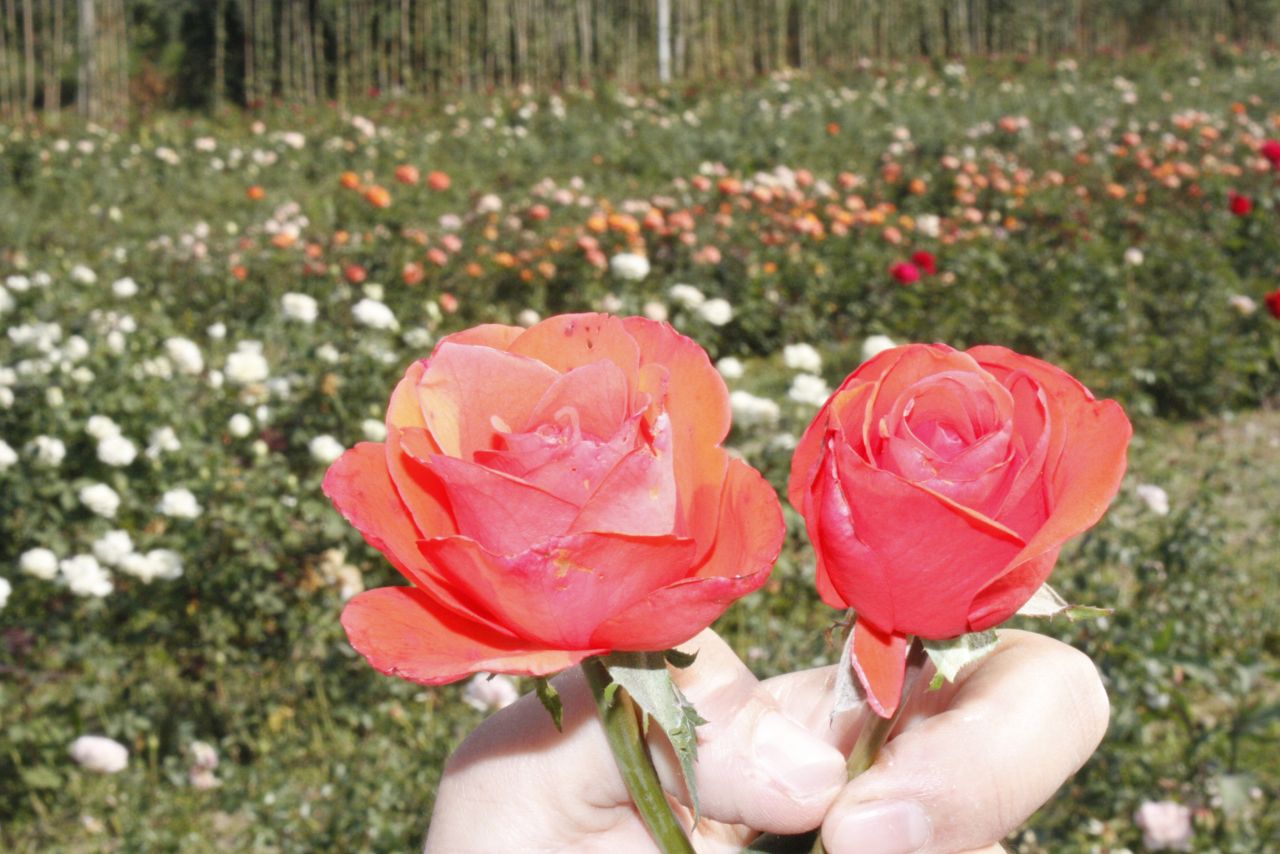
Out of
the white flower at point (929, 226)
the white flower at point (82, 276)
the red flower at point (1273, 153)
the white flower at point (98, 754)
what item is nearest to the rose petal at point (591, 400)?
the white flower at point (98, 754)

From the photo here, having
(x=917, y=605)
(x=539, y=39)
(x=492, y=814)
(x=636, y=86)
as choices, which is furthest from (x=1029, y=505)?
(x=539, y=39)

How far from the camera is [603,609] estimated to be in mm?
469

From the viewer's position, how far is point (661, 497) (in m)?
0.47

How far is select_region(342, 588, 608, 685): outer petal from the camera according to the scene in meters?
0.46

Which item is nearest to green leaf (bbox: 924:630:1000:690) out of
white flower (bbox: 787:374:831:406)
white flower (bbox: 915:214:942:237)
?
white flower (bbox: 787:374:831:406)

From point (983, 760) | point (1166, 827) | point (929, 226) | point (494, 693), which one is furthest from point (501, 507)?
point (929, 226)

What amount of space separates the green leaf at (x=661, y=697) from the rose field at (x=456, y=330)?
0.37ft

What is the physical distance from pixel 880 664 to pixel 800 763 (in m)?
0.21

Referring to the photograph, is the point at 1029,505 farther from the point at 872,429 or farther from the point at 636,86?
the point at 636,86

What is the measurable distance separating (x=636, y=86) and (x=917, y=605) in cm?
1247

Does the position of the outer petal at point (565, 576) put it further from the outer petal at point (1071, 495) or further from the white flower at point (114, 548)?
the white flower at point (114, 548)

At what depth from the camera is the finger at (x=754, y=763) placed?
0.70 meters

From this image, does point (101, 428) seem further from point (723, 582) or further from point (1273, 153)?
point (1273, 153)

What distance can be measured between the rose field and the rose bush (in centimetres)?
13
